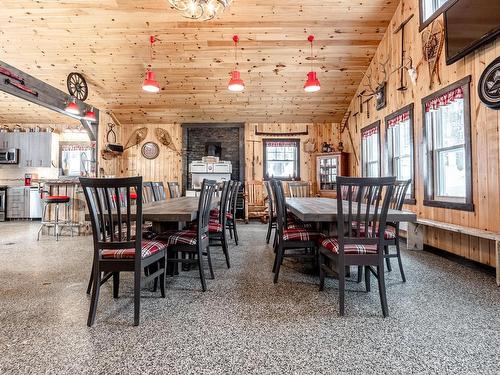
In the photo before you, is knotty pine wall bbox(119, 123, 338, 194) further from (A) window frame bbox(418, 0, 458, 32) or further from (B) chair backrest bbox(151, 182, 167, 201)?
(A) window frame bbox(418, 0, 458, 32)

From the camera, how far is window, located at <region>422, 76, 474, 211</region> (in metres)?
3.32

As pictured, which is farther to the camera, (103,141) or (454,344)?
(103,141)

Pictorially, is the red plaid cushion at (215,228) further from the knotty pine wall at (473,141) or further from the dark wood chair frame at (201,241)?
the knotty pine wall at (473,141)

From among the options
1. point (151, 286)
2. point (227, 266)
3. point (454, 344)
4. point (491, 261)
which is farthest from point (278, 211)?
point (491, 261)

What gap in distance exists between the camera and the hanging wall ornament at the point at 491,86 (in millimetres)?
2807

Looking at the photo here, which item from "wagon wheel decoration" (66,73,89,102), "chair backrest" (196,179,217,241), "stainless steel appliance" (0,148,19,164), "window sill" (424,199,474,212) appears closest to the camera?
"chair backrest" (196,179,217,241)

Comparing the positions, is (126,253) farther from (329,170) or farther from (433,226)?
(329,170)

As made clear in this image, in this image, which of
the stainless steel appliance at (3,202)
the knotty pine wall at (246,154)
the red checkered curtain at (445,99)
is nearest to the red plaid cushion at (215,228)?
the red checkered curtain at (445,99)

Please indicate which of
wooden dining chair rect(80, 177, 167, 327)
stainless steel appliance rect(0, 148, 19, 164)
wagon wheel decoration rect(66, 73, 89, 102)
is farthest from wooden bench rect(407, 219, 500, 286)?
stainless steel appliance rect(0, 148, 19, 164)

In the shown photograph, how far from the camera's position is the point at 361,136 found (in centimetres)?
632

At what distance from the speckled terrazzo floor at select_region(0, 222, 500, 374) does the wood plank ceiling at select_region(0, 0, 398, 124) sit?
4.06 metres

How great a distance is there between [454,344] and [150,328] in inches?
71.4

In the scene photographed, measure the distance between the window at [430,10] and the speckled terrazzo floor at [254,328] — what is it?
10.5ft

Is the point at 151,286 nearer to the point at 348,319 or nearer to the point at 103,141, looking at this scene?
the point at 348,319
